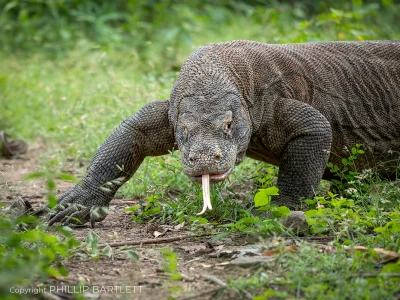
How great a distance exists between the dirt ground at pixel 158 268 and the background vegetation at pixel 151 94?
11 cm

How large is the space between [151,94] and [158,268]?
402cm

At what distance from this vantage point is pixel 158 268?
3836 mm

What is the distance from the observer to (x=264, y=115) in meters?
5.01

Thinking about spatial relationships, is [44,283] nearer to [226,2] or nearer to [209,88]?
[209,88]

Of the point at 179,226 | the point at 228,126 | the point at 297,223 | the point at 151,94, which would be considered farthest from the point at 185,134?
the point at 151,94

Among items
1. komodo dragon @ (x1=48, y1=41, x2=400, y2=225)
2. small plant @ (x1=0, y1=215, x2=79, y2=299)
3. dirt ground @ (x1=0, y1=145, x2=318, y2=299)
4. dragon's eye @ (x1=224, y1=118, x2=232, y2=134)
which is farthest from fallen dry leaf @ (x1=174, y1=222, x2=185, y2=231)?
small plant @ (x1=0, y1=215, x2=79, y2=299)

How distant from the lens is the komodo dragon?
4.63 meters

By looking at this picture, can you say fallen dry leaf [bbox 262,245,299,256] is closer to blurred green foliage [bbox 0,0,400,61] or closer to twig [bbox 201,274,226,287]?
twig [bbox 201,274,226,287]

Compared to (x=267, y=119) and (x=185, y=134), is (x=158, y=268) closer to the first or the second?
(x=185, y=134)

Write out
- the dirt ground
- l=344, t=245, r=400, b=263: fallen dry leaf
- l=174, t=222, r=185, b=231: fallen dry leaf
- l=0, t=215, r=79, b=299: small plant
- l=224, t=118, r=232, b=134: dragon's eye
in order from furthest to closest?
1. l=174, t=222, r=185, b=231: fallen dry leaf
2. l=224, t=118, r=232, b=134: dragon's eye
3. l=344, t=245, r=400, b=263: fallen dry leaf
4. the dirt ground
5. l=0, t=215, r=79, b=299: small plant

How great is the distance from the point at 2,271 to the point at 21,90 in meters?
6.34

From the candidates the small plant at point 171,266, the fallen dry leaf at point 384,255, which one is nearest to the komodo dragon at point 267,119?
the small plant at point 171,266

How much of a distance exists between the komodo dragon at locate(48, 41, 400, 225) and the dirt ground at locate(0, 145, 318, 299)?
0.38 m

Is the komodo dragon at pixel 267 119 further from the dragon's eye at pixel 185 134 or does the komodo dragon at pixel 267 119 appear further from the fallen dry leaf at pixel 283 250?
the fallen dry leaf at pixel 283 250
